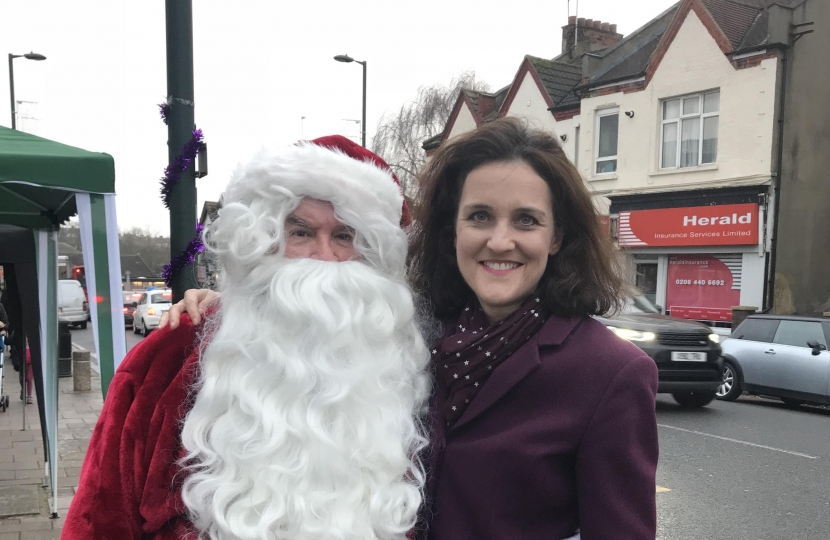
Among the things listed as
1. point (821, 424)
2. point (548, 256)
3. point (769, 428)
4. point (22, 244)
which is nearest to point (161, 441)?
point (548, 256)

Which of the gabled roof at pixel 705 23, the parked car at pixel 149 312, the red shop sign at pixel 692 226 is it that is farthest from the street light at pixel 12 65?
the red shop sign at pixel 692 226

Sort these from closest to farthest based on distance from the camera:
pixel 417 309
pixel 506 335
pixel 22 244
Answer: pixel 506 335 < pixel 417 309 < pixel 22 244

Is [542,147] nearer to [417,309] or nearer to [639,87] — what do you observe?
[417,309]

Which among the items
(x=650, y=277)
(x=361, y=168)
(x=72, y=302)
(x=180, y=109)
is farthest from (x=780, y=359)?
(x=72, y=302)

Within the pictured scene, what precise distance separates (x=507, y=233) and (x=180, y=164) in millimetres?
1676

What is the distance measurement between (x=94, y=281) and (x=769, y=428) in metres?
7.43

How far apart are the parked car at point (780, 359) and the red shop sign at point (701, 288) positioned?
561 cm

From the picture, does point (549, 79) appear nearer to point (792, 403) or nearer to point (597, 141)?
point (597, 141)

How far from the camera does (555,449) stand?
1663 millimetres

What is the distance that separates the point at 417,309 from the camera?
85.6 inches

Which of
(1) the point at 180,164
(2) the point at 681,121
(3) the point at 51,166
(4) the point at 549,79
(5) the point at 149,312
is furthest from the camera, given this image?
Answer: (5) the point at 149,312

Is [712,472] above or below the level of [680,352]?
below

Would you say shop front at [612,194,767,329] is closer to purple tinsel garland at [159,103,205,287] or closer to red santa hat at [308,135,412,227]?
purple tinsel garland at [159,103,205,287]

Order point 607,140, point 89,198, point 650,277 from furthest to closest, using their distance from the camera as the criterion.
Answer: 1. point 607,140
2. point 650,277
3. point 89,198
